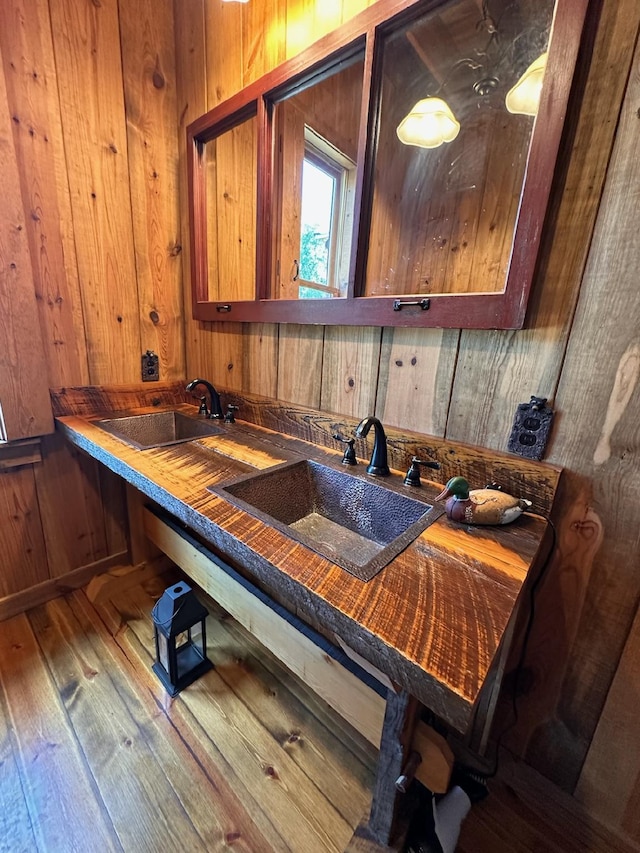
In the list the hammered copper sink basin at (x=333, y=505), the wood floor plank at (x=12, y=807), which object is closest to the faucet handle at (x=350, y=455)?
the hammered copper sink basin at (x=333, y=505)

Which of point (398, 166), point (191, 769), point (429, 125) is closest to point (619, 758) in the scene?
point (191, 769)

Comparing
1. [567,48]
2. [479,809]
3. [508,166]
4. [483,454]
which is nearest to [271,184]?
[508,166]

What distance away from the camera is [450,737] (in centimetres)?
107

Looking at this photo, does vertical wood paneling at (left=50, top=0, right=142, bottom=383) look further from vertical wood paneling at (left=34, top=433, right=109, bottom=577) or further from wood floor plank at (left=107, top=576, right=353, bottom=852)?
wood floor plank at (left=107, top=576, right=353, bottom=852)

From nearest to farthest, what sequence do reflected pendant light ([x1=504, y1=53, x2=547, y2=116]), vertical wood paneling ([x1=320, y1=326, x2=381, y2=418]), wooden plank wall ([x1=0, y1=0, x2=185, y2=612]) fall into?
reflected pendant light ([x1=504, y1=53, x2=547, y2=116]), vertical wood paneling ([x1=320, y1=326, x2=381, y2=418]), wooden plank wall ([x1=0, y1=0, x2=185, y2=612])

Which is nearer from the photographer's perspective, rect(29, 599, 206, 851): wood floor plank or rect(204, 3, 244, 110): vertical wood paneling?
rect(29, 599, 206, 851): wood floor plank

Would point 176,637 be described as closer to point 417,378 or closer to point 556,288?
point 417,378

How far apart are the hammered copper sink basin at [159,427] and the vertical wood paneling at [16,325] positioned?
0.24 metres

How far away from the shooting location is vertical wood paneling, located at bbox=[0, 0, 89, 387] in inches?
44.7

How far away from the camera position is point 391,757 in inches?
28.6

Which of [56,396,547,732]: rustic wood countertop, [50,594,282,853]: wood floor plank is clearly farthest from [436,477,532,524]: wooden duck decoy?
[50,594,282,853]: wood floor plank

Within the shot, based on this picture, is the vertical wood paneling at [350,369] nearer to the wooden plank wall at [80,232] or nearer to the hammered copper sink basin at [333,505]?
the hammered copper sink basin at [333,505]

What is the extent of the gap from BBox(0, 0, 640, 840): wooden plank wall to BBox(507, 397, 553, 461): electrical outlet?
23 mm

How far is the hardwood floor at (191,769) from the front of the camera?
2.77 feet
